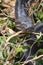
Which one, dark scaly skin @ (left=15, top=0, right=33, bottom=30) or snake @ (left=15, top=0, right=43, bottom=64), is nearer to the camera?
snake @ (left=15, top=0, right=43, bottom=64)

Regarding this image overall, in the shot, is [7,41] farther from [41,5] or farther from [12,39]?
[41,5]

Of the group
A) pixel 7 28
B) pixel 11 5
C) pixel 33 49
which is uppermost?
pixel 11 5

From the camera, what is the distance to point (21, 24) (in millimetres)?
3846

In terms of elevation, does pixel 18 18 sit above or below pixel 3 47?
above

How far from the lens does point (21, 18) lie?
3.90 m

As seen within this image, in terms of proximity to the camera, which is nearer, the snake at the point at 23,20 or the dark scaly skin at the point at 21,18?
the snake at the point at 23,20

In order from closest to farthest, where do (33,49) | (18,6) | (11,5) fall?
(33,49) → (18,6) → (11,5)

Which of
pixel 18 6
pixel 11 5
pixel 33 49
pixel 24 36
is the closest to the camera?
pixel 33 49

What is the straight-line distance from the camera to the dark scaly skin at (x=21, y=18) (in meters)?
3.79

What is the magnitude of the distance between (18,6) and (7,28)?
391 millimetres

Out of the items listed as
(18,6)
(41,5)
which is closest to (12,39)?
(18,6)

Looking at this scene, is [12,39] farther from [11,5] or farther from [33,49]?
[11,5]

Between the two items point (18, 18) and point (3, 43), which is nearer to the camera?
point (3, 43)

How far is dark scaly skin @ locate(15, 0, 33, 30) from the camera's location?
12.4 ft
